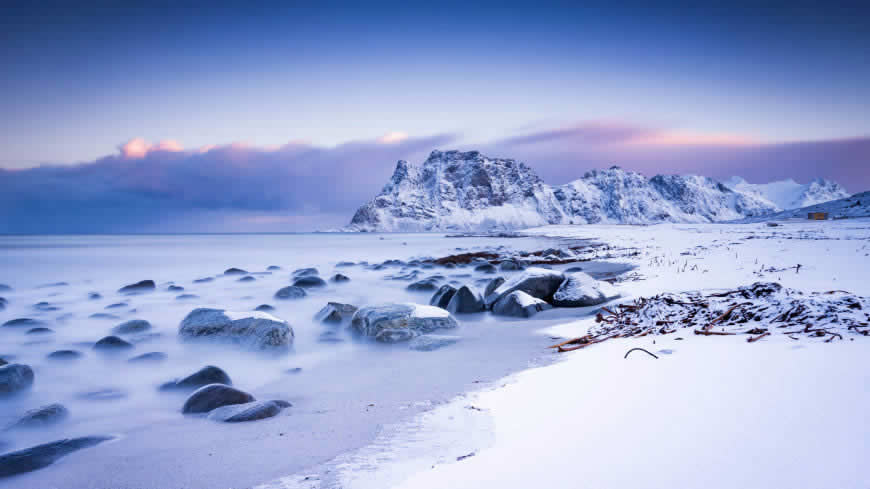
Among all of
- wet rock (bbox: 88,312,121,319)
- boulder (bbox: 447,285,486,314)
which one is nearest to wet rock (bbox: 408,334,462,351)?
boulder (bbox: 447,285,486,314)

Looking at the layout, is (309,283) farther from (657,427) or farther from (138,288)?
(657,427)

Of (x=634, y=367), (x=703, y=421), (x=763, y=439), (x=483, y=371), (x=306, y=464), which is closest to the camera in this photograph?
(x=763, y=439)

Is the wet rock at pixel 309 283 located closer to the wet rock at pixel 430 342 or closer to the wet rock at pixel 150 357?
the wet rock at pixel 150 357

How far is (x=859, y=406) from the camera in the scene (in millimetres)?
1894

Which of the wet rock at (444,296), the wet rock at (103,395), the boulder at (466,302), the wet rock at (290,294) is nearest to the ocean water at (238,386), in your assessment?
the wet rock at (103,395)

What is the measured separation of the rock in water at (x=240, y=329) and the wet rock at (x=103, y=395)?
154 centimetres

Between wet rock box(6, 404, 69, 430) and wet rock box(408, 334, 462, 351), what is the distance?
3339 millimetres

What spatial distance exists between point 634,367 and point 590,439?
4.35 ft

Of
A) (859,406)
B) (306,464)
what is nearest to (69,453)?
(306,464)

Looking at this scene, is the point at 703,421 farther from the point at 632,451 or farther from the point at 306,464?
the point at 306,464

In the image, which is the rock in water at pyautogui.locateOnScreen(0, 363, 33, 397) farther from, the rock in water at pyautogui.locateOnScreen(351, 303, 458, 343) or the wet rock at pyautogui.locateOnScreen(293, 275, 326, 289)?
the wet rock at pyautogui.locateOnScreen(293, 275, 326, 289)

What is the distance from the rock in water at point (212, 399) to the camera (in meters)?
3.45

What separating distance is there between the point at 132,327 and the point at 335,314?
3.23 meters

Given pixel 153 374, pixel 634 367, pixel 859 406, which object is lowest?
pixel 153 374
